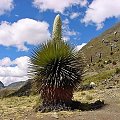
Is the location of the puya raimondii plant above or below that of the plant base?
above

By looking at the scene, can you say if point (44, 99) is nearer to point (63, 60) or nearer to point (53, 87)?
point (53, 87)

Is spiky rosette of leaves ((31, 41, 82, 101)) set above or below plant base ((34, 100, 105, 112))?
above

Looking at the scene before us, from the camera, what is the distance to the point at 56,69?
17.7m

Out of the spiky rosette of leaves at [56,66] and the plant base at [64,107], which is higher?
the spiky rosette of leaves at [56,66]

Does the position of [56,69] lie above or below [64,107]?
above

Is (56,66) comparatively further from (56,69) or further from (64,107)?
(64,107)

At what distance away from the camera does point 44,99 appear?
18.0 meters

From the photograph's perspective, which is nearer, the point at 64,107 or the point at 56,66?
the point at 64,107

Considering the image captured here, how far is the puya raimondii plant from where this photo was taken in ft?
57.9

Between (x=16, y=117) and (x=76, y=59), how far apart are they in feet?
13.3

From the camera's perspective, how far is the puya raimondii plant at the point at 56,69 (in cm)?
1764

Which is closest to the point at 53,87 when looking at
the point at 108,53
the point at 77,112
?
the point at 77,112

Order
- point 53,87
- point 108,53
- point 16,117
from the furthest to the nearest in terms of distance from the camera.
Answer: point 108,53, point 53,87, point 16,117

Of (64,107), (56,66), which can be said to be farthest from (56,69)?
(64,107)
